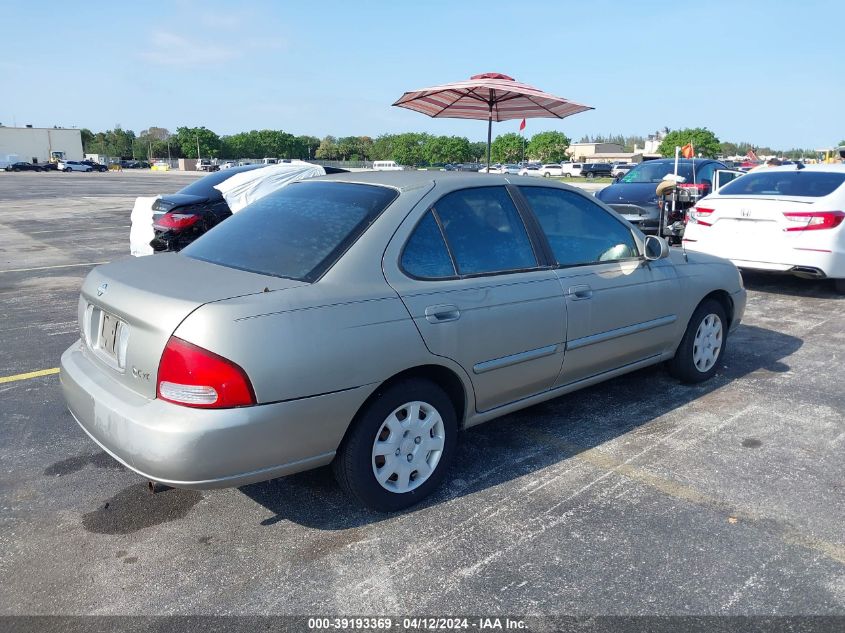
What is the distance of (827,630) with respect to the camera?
2.38m

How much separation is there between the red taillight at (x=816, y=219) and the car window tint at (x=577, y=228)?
13.3 ft

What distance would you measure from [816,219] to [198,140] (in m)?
121

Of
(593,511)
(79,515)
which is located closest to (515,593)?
(593,511)

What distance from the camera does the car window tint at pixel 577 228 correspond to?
12.6 ft

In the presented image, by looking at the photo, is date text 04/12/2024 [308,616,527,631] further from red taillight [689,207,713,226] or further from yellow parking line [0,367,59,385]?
red taillight [689,207,713,226]

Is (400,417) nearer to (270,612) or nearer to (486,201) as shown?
(270,612)

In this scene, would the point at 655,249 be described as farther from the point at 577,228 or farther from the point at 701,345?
the point at 701,345

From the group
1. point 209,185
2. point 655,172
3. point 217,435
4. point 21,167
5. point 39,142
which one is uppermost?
point 39,142

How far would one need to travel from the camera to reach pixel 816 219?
23.7 ft

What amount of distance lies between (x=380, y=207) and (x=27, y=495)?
87.7 inches

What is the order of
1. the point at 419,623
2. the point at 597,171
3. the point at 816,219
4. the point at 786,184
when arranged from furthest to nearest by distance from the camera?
the point at 597,171, the point at 786,184, the point at 816,219, the point at 419,623

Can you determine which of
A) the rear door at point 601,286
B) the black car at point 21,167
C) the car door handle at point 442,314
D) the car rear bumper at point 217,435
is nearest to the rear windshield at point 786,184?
the rear door at point 601,286

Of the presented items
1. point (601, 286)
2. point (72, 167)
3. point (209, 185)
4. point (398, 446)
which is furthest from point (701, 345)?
point (72, 167)

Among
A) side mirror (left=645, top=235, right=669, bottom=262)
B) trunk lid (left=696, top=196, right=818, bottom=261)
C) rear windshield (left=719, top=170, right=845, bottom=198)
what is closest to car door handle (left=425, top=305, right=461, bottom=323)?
side mirror (left=645, top=235, right=669, bottom=262)
